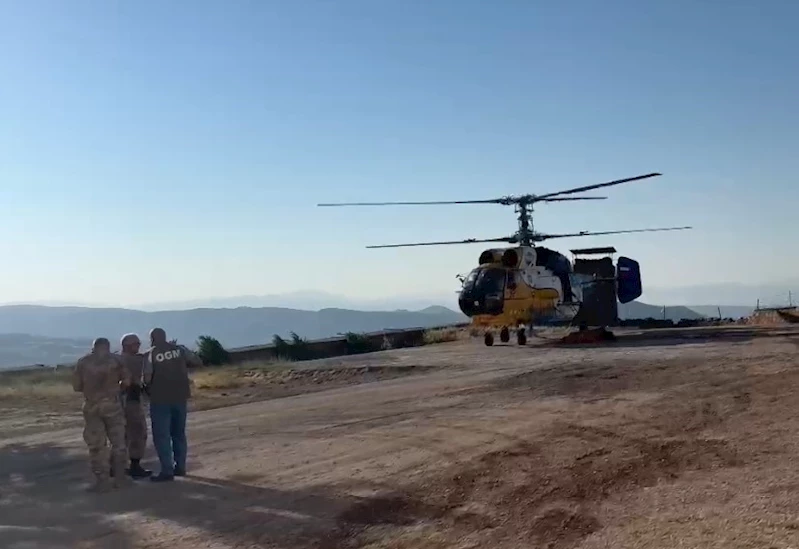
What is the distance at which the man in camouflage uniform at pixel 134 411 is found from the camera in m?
10.4

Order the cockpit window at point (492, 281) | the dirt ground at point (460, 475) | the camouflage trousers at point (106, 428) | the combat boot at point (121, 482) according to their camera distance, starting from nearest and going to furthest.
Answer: the dirt ground at point (460, 475)
the combat boot at point (121, 482)
the camouflage trousers at point (106, 428)
the cockpit window at point (492, 281)

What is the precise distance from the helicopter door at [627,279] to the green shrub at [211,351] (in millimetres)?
15080

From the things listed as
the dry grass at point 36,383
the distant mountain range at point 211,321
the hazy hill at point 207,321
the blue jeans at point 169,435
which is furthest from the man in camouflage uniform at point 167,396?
the hazy hill at point 207,321

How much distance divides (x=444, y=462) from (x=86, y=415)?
383 cm

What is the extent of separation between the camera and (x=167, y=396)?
33.6 ft

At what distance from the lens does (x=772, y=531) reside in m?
6.87

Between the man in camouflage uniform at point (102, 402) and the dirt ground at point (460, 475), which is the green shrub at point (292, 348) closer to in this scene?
the dirt ground at point (460, 475)

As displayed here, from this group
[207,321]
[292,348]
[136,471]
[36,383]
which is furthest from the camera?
[207,321]

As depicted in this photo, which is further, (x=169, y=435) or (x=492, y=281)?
(x=492, y=281)

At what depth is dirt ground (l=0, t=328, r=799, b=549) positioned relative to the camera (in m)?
7.39

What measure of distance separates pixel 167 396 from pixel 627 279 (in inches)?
1087

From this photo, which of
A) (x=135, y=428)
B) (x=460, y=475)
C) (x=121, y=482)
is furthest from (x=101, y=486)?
(x=460, y=475)

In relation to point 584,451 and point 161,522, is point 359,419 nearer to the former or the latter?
point 584,451

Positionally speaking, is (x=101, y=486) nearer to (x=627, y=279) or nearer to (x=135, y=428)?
(x=135, y=428)
